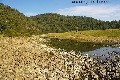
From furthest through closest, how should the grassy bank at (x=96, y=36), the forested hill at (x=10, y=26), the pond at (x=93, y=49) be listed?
the forested hill at (x=10, y=26), the grassy bank at (x=96, y=36), the pond at (x=93, y=49)

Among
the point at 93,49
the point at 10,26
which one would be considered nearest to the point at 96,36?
the point at 10,26

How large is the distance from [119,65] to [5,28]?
85.6 metres

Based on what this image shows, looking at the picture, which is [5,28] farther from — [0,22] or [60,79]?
[60,79]

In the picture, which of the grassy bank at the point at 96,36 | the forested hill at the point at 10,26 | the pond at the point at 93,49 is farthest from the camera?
the forested hill at the point at 10,26

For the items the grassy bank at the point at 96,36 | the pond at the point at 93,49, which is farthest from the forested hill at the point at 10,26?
the pond at the point at 93,49

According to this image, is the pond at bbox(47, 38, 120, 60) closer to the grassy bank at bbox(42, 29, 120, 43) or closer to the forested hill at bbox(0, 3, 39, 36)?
the grassy bank at bbox(42, 29, 120, 43)

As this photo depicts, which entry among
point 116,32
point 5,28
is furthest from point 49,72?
point 116,32

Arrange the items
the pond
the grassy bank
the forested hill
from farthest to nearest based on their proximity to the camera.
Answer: the forested hill < the grassy bank < the pond

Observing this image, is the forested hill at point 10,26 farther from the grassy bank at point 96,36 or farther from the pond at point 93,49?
the pond at point 93,49

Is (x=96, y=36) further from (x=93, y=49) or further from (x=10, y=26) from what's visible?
(x=93, y=49)

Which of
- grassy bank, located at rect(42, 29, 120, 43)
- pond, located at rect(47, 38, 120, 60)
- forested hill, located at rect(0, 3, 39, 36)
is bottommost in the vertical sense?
grassy bank, located at rect(42, 29, 120, 43)

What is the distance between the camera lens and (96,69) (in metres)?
31.5

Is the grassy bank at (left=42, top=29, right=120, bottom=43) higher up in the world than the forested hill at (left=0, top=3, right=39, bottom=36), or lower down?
lower down

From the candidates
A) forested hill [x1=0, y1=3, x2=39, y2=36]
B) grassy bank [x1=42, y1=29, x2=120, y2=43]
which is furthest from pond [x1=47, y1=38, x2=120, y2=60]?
forested hill [x1=0, y1=3, x2=39, y2=36]
